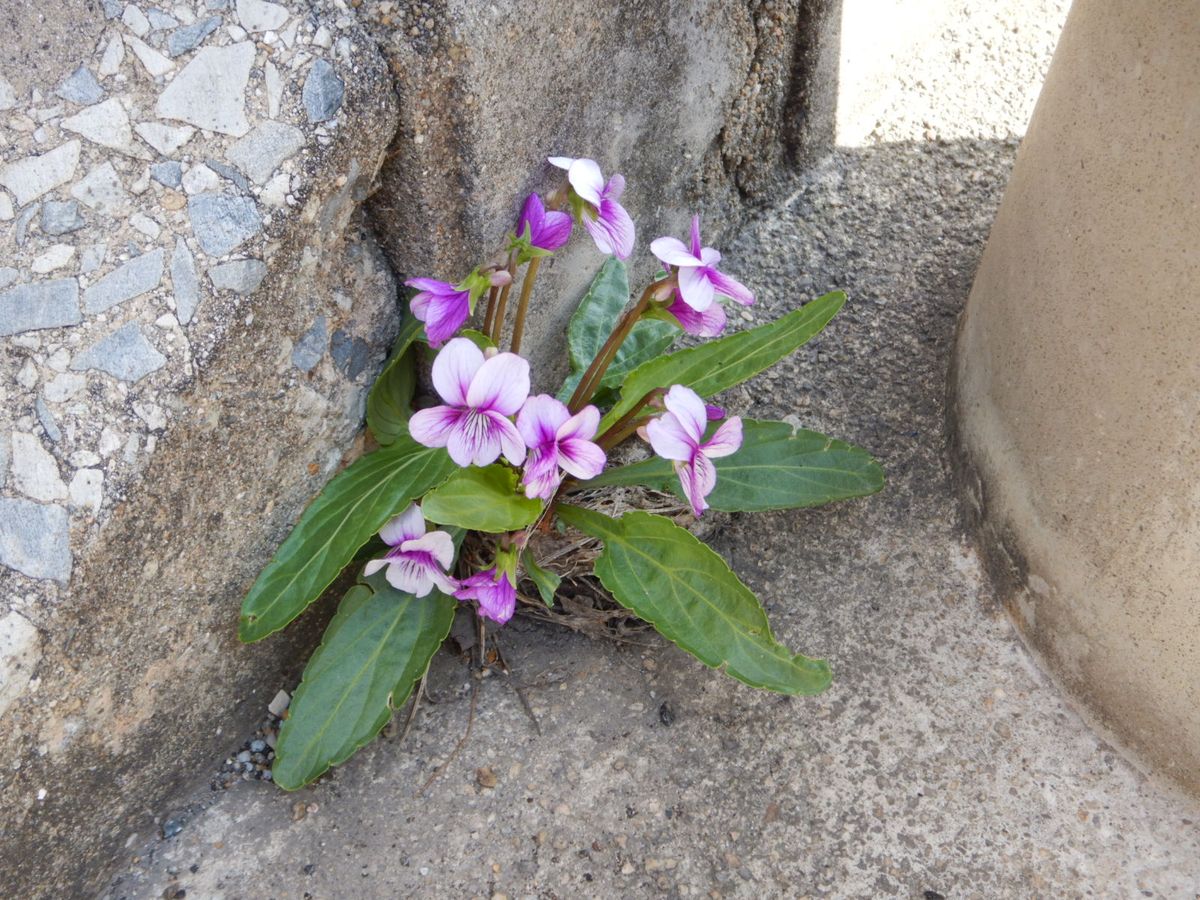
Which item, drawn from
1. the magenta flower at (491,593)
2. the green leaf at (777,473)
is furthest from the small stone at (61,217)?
the green leaf at (777,473)

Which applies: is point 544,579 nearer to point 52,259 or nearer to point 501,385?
point 501,385

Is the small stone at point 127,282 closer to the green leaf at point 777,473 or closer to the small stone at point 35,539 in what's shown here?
the small stone at point 35,539

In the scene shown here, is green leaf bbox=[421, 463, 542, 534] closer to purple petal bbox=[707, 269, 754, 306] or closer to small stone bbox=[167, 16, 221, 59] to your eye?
purple petal bbox=[707, 269, 754, 306]

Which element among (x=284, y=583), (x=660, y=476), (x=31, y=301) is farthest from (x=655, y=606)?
(x=31, y=301)

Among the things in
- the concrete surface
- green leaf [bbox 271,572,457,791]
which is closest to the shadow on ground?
the concrete surface

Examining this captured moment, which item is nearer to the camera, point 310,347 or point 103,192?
point 103,192

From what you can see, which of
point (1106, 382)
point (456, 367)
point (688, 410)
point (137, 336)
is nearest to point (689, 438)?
point (688, 410)
